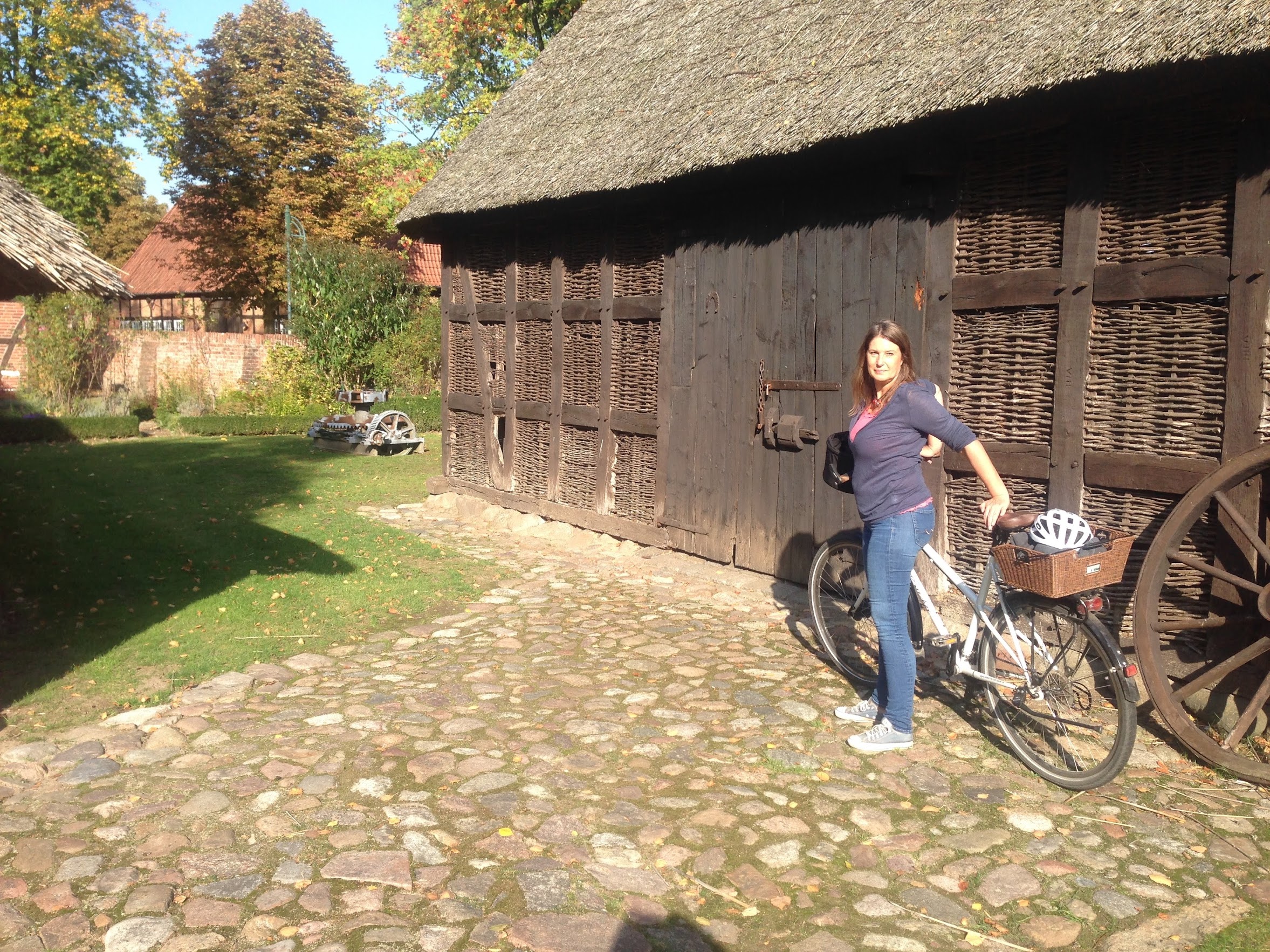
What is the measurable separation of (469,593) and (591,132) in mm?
4297

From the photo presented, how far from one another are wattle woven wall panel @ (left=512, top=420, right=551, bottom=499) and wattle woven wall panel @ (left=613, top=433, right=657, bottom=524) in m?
1.13

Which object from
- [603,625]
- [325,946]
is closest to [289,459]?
[603,625]

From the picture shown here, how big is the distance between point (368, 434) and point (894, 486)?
13715mm

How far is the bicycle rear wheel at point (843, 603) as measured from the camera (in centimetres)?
548

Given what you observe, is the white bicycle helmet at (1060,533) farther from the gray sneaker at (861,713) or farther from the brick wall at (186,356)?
the brick wall at (186,356)

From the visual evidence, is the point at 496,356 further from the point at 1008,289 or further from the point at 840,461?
the point at 840,461

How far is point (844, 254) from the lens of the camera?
22.3 ft

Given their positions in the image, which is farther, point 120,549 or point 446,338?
point 446,338

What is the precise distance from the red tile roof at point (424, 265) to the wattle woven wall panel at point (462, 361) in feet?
68.5

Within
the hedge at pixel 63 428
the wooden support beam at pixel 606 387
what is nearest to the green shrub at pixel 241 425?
the hedge at pixel 63 428

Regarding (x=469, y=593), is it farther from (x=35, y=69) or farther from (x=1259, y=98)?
(x=35, y=69)

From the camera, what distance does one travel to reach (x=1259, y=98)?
4.51 metres

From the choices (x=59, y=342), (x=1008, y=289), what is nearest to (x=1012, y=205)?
(x=1008, y=289)

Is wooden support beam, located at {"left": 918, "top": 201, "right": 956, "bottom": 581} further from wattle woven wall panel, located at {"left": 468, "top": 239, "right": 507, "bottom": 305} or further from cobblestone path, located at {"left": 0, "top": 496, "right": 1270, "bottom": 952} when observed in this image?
wattle woven wall panel, located at {"left": 468, "top": 239, "right": 507, "bottom": 305}
